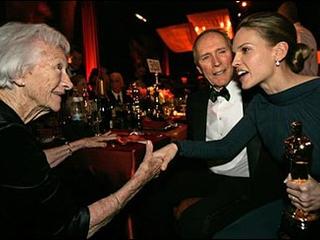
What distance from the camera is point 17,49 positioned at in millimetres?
1463

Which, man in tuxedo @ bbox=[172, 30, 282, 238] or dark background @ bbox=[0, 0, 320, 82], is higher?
dark background @ bbox=[0, 0, 320, 82]

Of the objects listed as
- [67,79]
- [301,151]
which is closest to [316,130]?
[301,151]

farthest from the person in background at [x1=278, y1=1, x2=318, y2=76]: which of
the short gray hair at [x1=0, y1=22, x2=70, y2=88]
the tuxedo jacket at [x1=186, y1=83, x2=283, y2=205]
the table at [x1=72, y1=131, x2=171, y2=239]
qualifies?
the short gray hair at [x1=0, y1=22, x2=70, y2=88]

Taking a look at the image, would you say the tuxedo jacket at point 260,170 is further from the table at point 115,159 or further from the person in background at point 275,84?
the table at point 115,159

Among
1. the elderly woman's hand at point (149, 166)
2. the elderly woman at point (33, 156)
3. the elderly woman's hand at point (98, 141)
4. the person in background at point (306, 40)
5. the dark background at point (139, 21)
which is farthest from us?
the dark background at point (139, 21)

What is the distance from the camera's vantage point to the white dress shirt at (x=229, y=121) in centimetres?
250

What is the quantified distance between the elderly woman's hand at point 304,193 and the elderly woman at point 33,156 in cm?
77

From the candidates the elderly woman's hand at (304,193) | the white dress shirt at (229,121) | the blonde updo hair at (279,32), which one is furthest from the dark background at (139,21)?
the elderly woman's hand at (304,193)

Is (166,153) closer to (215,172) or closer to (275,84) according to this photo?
(215,172)

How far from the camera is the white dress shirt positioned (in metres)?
2.50

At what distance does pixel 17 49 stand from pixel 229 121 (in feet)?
5.44

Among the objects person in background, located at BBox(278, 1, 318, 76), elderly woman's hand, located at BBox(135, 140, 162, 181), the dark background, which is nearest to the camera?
elderly woman's hand, located at BBox(135, 140, 162, 181)

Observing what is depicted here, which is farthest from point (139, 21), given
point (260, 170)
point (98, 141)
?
point (260, 170)

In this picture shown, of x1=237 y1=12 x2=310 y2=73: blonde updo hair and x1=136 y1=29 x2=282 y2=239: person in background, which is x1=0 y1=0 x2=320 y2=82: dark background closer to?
x1=136 y1=29 x2=282 y2=239: person in background
